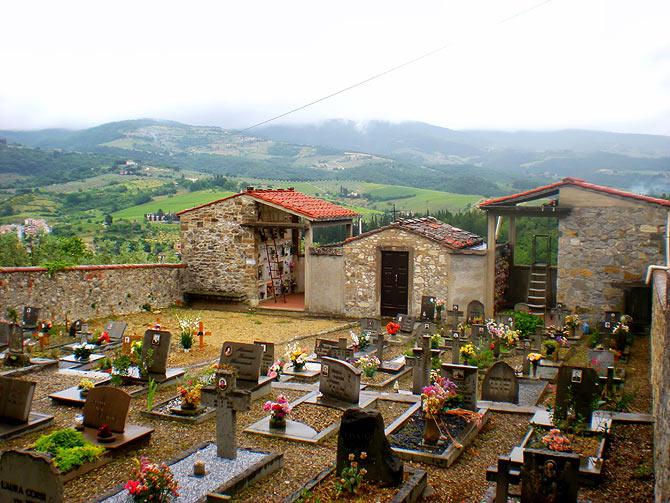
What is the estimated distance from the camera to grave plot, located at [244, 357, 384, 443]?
945cm

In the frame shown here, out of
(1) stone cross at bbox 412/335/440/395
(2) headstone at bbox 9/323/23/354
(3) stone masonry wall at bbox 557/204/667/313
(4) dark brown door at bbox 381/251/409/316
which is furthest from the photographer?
(4) dark brown door at bbox 381/251/409/316

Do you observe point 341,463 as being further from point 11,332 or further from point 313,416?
point 11,332

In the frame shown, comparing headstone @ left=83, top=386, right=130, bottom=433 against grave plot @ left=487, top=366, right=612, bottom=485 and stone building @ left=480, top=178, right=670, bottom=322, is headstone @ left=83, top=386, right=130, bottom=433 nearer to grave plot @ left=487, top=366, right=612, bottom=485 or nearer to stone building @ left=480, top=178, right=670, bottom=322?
grave plot @ left=487, top=366, right=612, bottom=485

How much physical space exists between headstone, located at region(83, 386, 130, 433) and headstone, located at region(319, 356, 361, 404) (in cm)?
338

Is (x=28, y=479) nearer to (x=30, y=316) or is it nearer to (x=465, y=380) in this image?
(x=465, y=380)

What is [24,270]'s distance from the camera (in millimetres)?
18125

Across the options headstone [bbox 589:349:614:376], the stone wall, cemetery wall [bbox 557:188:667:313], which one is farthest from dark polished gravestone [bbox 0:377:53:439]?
cemetery wall [bbox 557:188:667:313]

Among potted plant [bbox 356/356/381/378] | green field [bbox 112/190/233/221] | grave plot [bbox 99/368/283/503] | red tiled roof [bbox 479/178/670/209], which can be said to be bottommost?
potted plant [bbox 356/356/381/378]

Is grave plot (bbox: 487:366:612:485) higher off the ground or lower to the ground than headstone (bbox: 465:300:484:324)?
higher

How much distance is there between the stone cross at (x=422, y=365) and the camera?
11273 mm

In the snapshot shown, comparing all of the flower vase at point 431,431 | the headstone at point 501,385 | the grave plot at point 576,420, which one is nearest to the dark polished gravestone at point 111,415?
the flower vase at point 431,431

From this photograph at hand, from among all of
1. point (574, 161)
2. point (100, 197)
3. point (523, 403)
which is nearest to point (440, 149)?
point (574, 161)

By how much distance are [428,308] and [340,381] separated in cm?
880

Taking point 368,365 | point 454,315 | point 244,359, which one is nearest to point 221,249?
point 454,315
